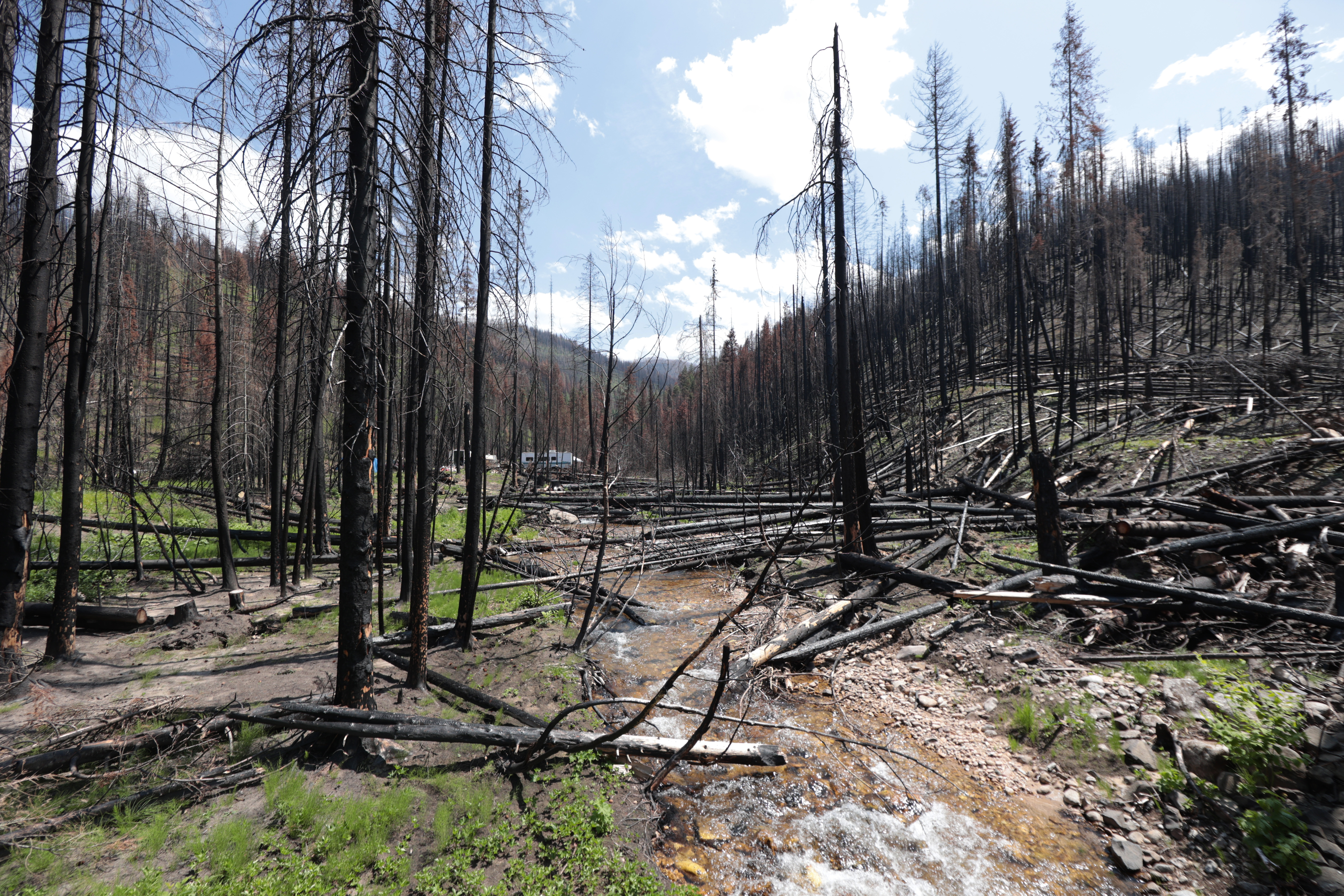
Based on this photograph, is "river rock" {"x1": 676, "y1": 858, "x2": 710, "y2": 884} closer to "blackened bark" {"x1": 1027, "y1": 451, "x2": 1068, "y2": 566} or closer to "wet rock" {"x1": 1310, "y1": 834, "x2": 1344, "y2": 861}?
"wet rock" {"x1": 1310, "y1": 834, "x2": 1344, "y2": 861}

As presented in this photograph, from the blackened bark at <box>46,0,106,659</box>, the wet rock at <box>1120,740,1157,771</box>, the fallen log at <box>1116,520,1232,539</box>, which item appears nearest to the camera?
the wet rock at <box>1120,740,1157,771</box>

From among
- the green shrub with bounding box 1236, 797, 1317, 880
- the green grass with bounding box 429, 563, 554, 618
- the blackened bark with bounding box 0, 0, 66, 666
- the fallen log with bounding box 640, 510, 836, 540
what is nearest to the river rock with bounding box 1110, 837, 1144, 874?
the green shrub with bounding box 1236, 797, 1317, 880

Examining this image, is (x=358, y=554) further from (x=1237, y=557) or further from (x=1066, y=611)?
(x=1237, y=557)

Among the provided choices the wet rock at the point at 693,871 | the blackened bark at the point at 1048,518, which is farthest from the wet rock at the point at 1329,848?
the blackened bark at the point at 1048,518

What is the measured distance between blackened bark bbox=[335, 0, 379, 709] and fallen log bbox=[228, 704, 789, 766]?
0.22 metres

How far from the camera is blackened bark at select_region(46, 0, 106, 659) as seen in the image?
18.4ft

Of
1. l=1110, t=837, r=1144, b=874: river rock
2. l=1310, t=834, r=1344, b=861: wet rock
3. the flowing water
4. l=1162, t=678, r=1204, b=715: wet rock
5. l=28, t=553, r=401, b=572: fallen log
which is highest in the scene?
l=28, t=553, r=401, b=572: fallen log

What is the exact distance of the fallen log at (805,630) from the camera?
667 cm

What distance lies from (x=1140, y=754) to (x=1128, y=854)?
0.98 m

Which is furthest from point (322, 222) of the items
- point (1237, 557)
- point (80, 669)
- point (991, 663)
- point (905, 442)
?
point (905, 442)

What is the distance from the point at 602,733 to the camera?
5312 millimetres

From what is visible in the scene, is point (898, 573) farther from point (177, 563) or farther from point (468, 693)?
point (177, 563)

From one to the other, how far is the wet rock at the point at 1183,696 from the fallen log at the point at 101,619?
40.8 ft

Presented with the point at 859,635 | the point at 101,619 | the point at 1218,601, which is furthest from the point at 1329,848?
the point at 101,619
